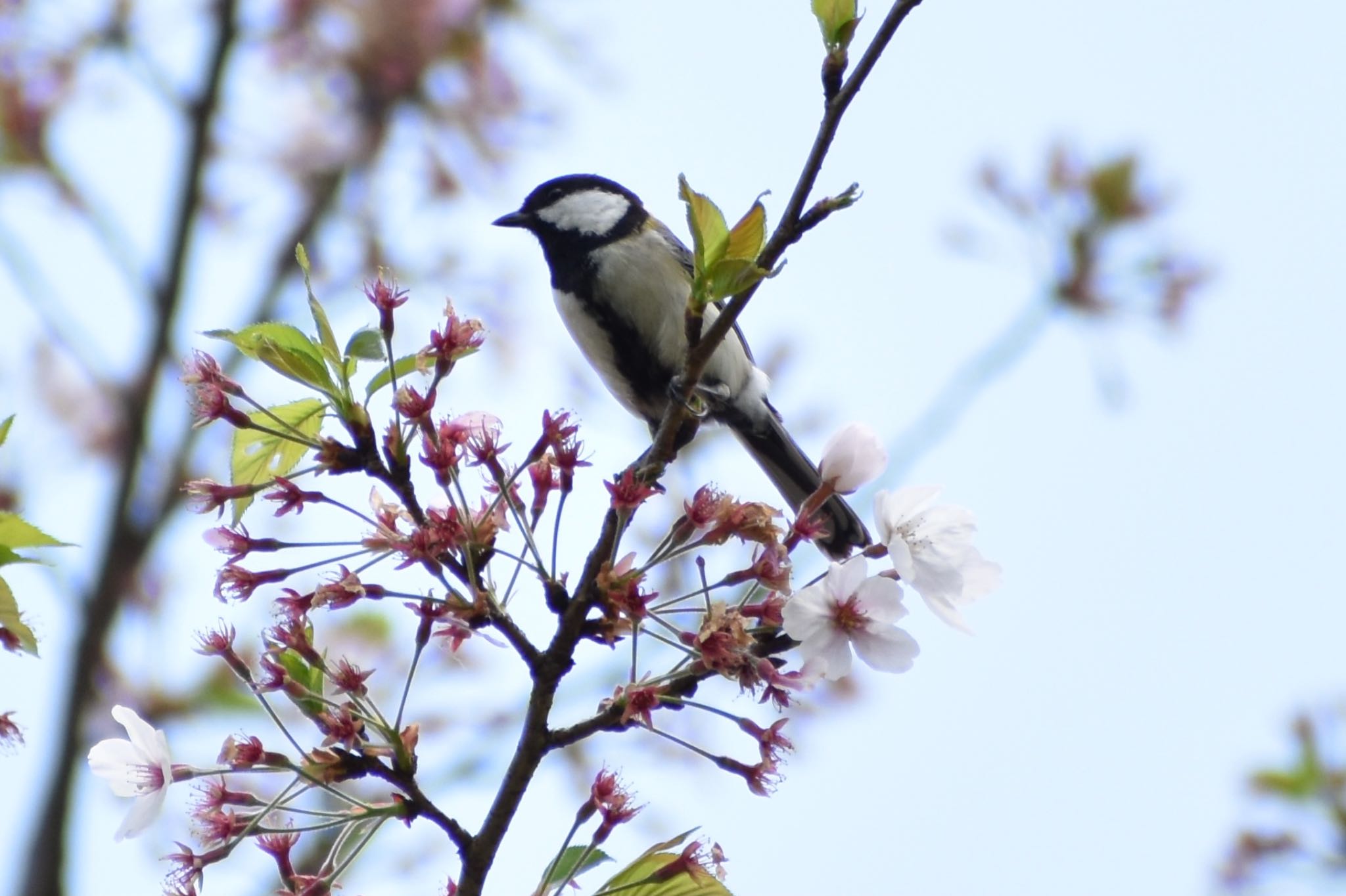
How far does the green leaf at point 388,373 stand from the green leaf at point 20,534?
0.48m

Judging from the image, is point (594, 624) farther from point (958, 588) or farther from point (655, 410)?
point (655, 410)

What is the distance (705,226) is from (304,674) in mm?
849

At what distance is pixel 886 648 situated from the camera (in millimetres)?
2090

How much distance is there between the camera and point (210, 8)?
638 cm

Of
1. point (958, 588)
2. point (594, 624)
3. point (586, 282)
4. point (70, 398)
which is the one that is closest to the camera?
point (594, 624)

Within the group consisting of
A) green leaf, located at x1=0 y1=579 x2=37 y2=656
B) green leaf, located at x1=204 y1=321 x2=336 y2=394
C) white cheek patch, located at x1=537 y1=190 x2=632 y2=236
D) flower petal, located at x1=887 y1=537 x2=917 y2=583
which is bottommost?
flower petal, located at x1=887 y1=537 x2=917 y2=583

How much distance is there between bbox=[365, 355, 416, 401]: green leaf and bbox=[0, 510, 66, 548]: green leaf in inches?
19.0

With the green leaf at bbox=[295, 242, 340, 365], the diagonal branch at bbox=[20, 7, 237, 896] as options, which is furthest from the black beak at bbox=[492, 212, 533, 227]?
the green leaf at bbox=[295, 242, 340, 365]

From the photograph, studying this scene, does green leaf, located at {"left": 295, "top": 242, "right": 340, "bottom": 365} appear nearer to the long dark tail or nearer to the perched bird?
the perched bird

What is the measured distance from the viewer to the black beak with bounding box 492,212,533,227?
4949 millimetres

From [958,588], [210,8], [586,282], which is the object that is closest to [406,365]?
[958,588]

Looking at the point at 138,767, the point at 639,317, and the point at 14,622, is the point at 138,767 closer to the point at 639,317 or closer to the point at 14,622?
the point at 14,622

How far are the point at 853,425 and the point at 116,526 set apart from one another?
449 cm

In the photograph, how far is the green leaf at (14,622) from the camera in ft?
6.51
